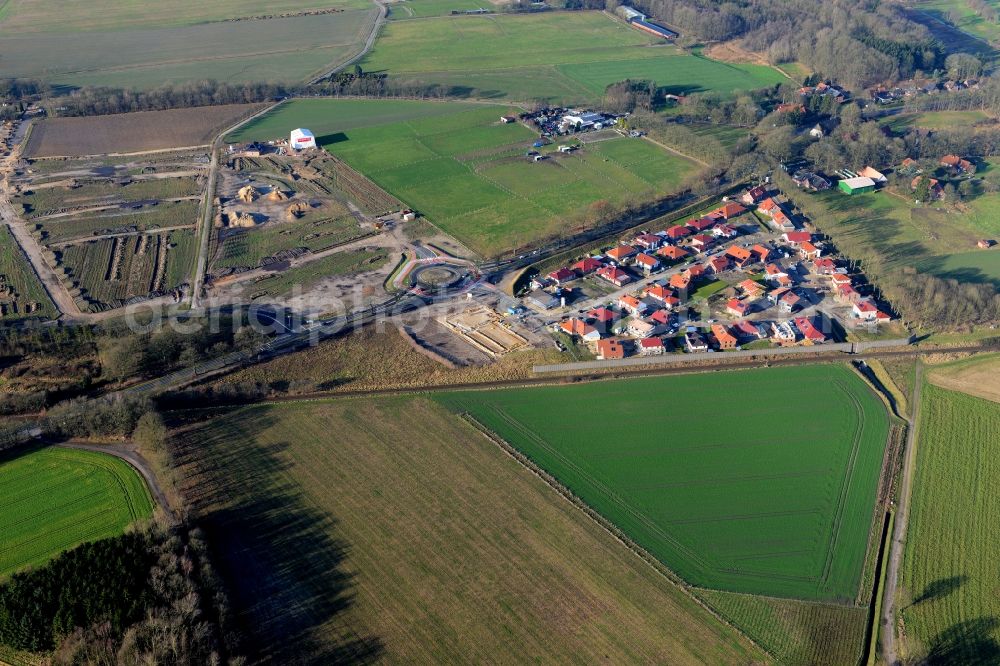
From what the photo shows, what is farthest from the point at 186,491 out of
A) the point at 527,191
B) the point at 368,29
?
the point at 368,29

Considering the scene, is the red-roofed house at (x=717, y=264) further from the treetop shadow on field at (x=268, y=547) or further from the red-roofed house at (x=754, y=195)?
the treetop shadow on field at (x=268, y=547)

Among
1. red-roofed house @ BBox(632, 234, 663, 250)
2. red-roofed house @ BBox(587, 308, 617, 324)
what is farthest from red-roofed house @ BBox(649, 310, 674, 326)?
red-roofed house @ BBox(632, 234, 663, 250)

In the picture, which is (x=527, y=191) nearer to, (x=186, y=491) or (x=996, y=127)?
(x=186, y=491)

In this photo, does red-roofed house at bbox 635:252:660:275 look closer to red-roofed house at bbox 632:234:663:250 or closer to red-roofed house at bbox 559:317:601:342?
red-roofed house at bbox 632:234:663:250

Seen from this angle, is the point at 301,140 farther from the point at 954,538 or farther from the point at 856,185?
the point at 954,538

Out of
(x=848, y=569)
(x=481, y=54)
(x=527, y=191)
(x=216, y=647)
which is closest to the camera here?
(x=216, y=647)

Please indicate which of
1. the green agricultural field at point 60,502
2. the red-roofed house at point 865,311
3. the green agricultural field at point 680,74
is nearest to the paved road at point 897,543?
the red-roofed house at point 865,311

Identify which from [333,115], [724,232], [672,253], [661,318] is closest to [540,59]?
[333,115]
